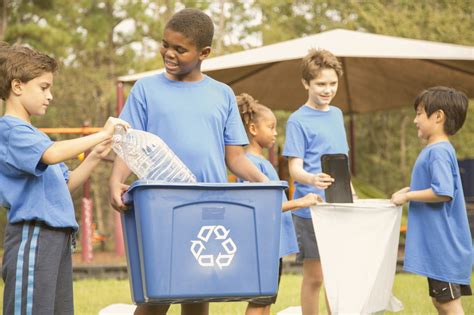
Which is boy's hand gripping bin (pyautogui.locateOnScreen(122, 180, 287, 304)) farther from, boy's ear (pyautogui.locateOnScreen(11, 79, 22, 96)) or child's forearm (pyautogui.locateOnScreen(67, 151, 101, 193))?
boy's ear (pyautogui.locateOnScreen(11, 79, 22, 96))

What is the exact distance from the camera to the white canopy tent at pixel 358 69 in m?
7.99

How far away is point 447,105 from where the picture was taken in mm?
4926

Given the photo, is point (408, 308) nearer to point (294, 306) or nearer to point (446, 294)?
point (294, 306)

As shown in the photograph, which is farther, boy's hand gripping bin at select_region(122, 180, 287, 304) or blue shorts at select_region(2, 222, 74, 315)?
blue shorts at select_region(2, 222, 74, 315)

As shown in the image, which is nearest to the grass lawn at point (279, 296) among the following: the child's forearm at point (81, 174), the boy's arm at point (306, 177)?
the boy's arm at point (306, 177)

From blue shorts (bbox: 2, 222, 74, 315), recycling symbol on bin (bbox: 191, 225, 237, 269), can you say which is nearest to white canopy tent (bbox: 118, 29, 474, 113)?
blue shorts (bbox: 2, 222, 74, 315)

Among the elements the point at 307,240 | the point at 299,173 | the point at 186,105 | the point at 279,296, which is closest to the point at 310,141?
the point at 299,173

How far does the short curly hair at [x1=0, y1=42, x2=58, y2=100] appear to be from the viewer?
366cm

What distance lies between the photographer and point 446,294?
186 inches

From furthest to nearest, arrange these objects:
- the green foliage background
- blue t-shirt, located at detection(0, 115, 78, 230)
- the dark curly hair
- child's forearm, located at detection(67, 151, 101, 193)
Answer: the green foliage background < the dark curly hair < child's forearm, located at detection(67, 151, 101, 193) < blue t-shirt, located at detection(0, 115, 78, 230)

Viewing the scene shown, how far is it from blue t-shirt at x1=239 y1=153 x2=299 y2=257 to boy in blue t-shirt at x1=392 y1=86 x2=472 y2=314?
0.55 m

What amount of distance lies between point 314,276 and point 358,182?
6.91 m

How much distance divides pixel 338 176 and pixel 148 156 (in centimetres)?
149

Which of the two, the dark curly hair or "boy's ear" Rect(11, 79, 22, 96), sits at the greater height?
"boy's ear" Rect(11, 79, 22, 96)
